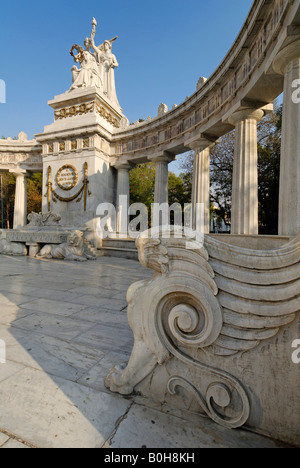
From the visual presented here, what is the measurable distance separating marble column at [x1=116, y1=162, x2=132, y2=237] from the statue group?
19.3 ft

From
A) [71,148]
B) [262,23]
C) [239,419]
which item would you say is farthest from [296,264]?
[71,148]

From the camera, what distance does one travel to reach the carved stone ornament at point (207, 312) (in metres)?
1.54

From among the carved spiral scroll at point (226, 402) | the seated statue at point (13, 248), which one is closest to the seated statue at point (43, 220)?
the seated statue at point (13, 248)

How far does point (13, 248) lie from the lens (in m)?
12.3

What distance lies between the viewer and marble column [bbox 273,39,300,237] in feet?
17.2

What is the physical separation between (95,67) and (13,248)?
A: 556 inches

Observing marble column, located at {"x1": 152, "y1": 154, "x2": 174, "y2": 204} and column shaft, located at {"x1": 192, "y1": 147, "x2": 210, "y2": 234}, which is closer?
column shaft, located at {"x1": 192, "y1": 147, "x2": 210, "y2": 234}

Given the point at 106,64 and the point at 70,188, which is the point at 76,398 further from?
the point at 106,64

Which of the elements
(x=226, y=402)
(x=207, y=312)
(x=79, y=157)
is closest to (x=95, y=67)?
(x=79, y=157)

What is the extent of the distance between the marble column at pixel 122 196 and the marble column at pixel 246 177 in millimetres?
8888

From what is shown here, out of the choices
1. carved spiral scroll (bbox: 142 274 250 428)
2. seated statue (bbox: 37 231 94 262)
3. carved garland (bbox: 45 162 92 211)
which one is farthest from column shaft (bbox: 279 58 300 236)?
carved garland (bbox: 45 162 92 211)

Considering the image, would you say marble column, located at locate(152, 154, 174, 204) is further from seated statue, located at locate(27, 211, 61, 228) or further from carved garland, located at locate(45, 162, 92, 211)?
seated statue, located at locate(27, 211, 61, 228)

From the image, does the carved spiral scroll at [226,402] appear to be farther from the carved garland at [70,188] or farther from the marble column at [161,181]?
the carved garland at [70,188]
